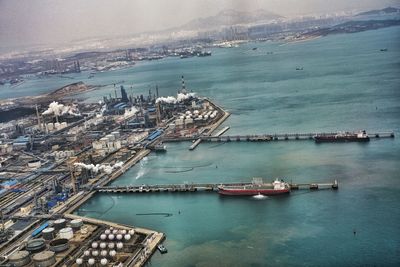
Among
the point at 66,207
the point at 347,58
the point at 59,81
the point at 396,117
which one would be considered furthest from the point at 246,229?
the point at 59,81

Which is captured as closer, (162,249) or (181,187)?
(162,249)

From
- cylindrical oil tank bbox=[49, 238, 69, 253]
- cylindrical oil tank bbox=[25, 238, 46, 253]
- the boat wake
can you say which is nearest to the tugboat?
the boat wake

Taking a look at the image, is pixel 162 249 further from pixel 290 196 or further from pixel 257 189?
pixel 290 196

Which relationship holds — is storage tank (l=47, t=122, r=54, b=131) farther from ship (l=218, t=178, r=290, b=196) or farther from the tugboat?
ship (l=218, t=178, r=290, b=196)

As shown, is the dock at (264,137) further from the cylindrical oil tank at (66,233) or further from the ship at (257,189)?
the cylindrical oil tank at (66,233)

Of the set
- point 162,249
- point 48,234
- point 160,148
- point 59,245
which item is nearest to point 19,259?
point 59,245

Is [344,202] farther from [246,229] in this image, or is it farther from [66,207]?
[66,207]
